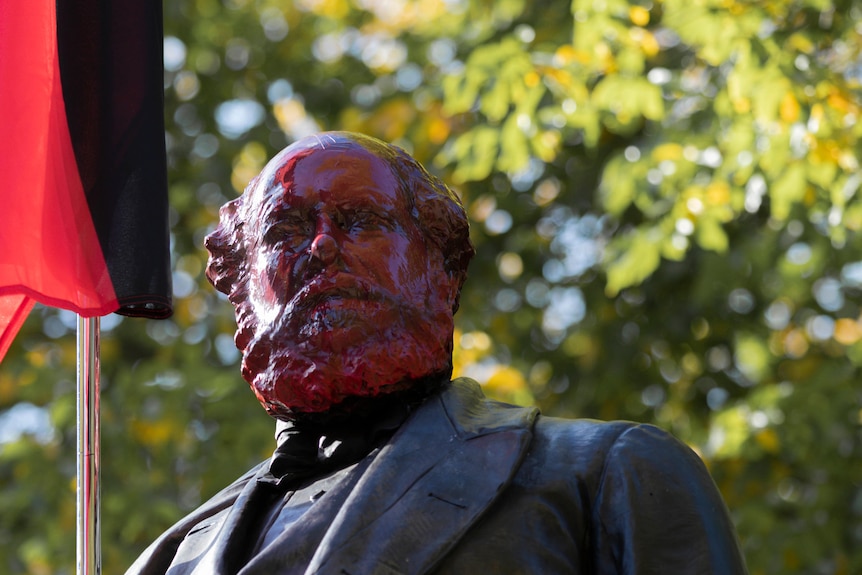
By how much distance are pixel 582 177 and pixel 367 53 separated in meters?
1.64

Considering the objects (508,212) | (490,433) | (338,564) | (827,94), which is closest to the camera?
(338,564)

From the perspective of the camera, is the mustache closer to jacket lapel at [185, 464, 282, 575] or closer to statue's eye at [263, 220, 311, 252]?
statue's eye at [263, 220, 311, 252]

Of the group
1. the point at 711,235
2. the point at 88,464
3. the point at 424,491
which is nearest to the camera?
the point at 424,491

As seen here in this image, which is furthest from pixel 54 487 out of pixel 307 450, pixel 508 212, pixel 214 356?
pixel 307 450

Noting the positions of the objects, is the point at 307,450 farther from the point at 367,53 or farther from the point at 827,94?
the point at 367,53

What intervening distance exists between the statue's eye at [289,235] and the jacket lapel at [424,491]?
1.22ft

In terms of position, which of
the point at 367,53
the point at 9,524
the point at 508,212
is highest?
the point at 367,53

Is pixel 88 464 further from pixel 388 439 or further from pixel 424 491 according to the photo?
pixel 424 491

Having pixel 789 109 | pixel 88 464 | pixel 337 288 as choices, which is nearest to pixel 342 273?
pixel 337 288

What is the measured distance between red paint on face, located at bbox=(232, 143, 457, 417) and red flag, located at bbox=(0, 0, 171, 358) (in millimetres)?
1112

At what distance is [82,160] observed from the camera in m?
4.09

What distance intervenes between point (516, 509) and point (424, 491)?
154mm

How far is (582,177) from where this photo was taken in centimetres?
770

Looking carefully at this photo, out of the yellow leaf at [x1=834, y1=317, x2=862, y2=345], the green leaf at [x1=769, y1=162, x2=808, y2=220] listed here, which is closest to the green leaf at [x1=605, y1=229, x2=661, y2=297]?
the green leaf at [x1=769, y1=162, x2=808, y2=220]
